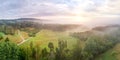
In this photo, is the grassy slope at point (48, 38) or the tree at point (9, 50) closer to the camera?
the tree at point (9, 50)

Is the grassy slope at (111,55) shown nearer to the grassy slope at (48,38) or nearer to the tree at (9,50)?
the grassy slope at (48,38)

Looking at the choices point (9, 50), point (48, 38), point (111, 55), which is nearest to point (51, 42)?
point (48, 38)

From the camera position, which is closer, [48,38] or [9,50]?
[9,50]

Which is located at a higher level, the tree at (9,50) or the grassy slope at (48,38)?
the grassy slope at (48,38)

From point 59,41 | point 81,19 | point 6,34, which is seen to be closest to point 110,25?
point 81,19

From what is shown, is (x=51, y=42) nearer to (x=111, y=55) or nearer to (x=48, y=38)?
(x=48, y=38)

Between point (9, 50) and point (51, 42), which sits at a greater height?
point (51, 42)

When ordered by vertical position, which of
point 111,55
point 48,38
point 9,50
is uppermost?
point 48,38

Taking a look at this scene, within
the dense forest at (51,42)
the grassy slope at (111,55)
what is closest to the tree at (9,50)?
the dense forest at (51,42)

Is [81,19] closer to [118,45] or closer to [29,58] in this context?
[118,45]
